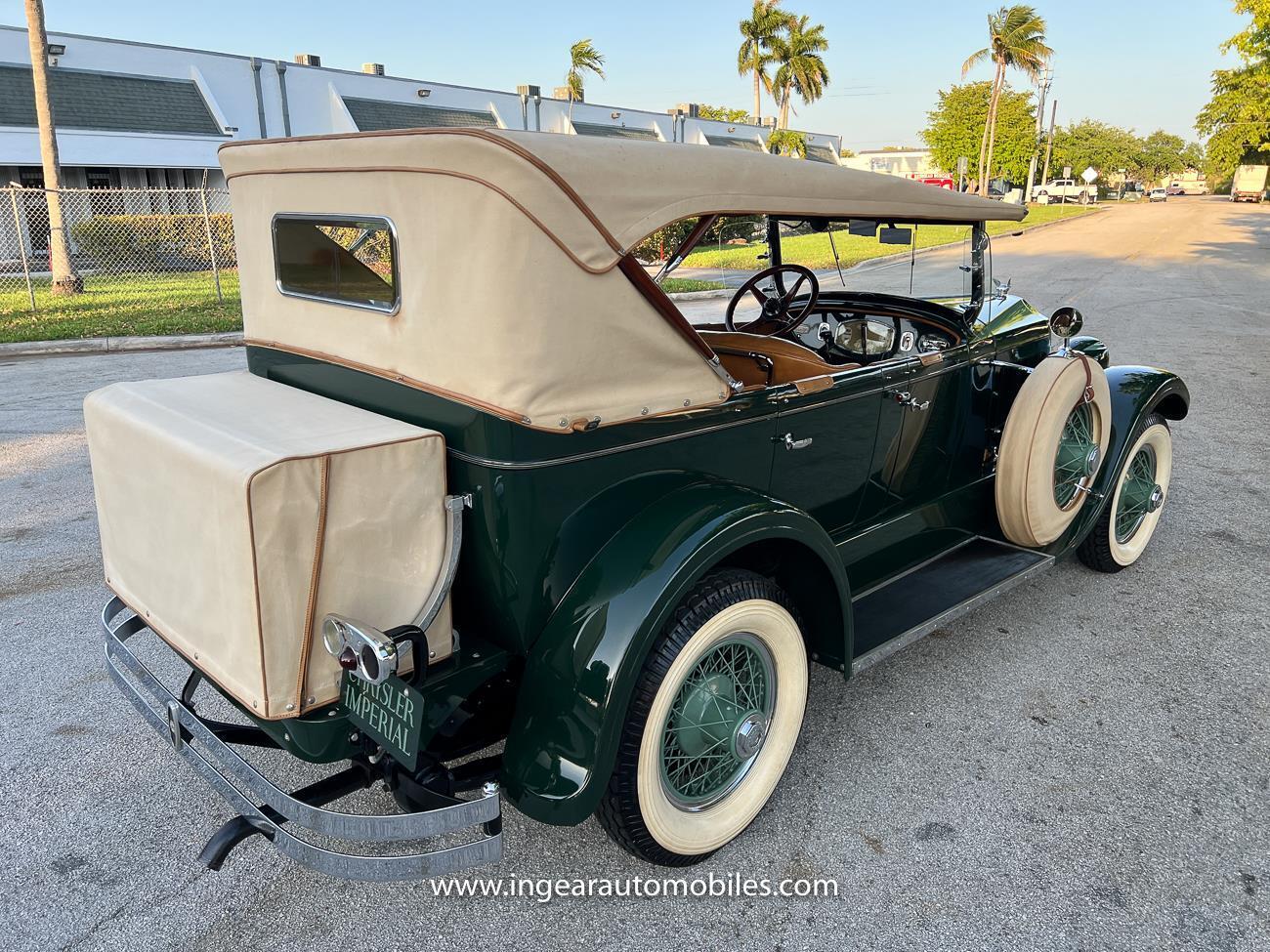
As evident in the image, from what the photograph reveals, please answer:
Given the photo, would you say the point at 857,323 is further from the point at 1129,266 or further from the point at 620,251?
the point at 1129,266

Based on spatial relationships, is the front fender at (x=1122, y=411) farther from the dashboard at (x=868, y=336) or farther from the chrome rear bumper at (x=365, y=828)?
the chrome rear bumper at (x=365, y=828)

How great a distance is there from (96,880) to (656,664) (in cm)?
163

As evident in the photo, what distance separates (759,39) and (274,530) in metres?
44.5

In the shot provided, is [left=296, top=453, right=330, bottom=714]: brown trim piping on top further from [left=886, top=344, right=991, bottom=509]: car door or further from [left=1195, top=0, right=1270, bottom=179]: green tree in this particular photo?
[left=1195, top=0, right=1270, bottom=179]: green tree

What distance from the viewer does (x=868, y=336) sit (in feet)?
12.0

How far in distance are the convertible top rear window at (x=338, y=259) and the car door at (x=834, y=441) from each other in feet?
4.07

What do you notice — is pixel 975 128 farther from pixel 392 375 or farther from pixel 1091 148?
pixel 392 375

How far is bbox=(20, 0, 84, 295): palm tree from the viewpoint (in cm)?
1232

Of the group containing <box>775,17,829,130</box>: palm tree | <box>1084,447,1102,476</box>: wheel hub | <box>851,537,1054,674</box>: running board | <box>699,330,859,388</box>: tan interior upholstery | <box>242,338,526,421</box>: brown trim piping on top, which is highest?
<box>775,17,829,130</box>: palm tree

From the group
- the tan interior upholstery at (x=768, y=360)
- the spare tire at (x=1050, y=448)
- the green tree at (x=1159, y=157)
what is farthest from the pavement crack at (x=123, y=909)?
the green tree at (x=1159, y=157)

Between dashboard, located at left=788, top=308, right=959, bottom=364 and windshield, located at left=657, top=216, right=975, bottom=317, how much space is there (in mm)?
200

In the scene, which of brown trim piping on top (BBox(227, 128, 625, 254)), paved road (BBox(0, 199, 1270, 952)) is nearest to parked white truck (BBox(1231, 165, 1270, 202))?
paved road (BBox(0, 199, 1270, 952))

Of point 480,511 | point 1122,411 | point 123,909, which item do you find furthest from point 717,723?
point 1122,411

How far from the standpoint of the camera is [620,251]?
212 cm
